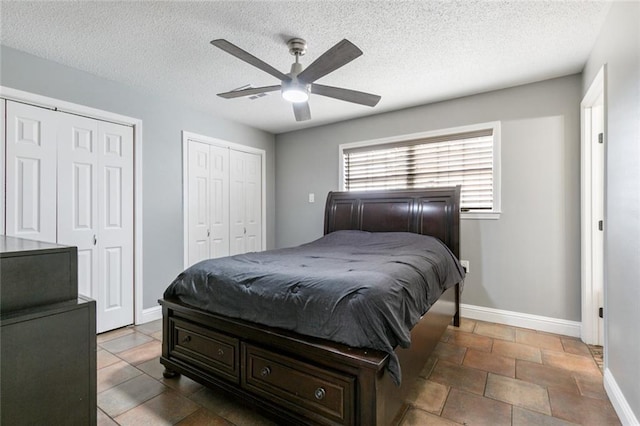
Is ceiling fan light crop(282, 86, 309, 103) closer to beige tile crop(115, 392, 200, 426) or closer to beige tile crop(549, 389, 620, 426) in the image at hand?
beige tile crop(115, 392, 200, 426)

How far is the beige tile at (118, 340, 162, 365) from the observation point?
2447mm

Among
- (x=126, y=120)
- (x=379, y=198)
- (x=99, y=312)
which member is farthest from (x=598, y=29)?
(x=99, y=312)

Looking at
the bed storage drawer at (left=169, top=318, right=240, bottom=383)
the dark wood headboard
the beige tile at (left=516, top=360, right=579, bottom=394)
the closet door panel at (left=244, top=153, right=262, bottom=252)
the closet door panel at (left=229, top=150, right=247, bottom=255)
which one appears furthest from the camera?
the closet door panel at (left=244, top=153, right=262, bottom=252)

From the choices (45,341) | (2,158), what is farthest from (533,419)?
(2,158)

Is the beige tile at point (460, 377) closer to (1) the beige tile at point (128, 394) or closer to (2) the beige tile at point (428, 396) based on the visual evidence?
(2) the beige tile at point (428, 396)

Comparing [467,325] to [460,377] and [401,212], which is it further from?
[401,212]

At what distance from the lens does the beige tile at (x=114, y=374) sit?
2.09 meters

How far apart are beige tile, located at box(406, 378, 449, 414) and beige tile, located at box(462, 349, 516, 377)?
45cm

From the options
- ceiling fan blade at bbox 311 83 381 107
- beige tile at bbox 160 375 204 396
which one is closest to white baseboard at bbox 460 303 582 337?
ceiling fan blade at bbox 311 83 381 107

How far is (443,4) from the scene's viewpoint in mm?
1905

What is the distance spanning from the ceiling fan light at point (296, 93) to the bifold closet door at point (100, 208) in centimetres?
196

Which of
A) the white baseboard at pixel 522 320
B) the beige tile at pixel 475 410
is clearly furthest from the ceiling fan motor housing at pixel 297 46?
the white baseboard at pixel 522 320

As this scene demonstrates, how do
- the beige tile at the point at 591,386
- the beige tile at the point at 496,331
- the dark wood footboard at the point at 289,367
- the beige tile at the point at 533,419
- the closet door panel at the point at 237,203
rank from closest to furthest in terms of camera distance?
1. the dark wood footboard at the point at 289,367
2. the beige tile at the point at 533,419
3. the beige tile at the point at 591,386
4. the beige tile at the point at 496,331
5. the closet door panel at the point at 237,203

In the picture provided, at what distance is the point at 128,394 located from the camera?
1.98 meters
